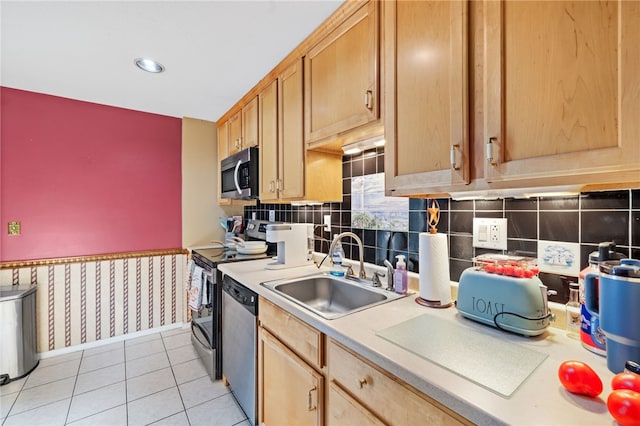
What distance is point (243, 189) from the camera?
7.52ft

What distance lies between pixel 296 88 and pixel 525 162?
4.44ft

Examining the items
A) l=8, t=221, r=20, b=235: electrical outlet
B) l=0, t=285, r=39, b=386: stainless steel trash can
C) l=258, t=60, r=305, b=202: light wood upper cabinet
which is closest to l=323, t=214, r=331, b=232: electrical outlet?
l=258, t=60, r=305, b=202: light wood upper cabinet

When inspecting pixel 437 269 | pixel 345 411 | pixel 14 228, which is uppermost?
pixel 14 228

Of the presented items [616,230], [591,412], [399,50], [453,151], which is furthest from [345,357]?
[399,50]

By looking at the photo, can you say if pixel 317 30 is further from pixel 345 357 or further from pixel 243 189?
pixel 345 357

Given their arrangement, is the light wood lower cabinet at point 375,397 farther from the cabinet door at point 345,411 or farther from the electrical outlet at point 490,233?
the electrical outlet at point 490,233

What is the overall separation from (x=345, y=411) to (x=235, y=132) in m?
2.37

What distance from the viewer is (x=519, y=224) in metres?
1.08

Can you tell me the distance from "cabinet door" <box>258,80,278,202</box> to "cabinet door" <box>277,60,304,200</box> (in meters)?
0.05

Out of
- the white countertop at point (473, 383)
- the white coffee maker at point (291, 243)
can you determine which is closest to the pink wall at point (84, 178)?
the white coffee maker at point (291, 243)

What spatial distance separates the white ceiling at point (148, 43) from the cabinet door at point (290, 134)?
0.17 meters

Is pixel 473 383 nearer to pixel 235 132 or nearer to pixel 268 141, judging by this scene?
pixel 268 141

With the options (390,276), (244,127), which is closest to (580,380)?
(390,276)

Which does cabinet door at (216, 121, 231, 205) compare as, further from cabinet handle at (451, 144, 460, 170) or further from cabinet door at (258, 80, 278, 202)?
cabinet handle at (451, 144, 460, 170)
